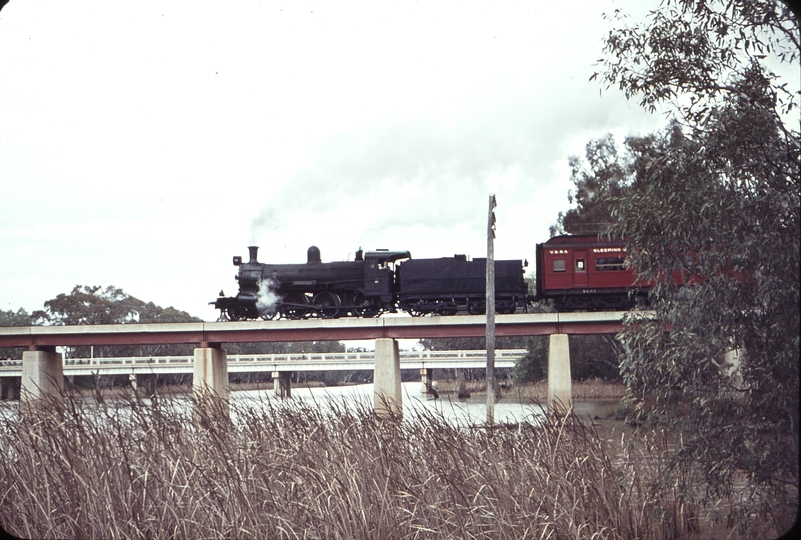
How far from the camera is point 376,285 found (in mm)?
30062

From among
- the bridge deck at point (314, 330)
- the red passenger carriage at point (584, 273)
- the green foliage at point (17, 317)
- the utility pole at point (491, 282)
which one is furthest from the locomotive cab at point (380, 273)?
the green foliage at point (17, 317)

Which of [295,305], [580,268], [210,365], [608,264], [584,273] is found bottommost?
[210,365]

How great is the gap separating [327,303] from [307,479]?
24.1 metres

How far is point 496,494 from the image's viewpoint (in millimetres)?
7336

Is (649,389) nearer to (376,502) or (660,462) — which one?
(660,462)

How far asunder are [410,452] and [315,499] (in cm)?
160

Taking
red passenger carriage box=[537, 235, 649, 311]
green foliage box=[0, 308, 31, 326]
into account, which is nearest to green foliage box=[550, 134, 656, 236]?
red passenger carriage box=[537, 235, 649, 311]

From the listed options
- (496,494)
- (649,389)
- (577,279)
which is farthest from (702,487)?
(577,279)

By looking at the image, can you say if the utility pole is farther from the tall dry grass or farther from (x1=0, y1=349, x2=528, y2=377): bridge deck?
(x1=0, y1=349, x2=528, y2=377): bridge deck

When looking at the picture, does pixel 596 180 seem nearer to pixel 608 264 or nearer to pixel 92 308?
pixel 608 264

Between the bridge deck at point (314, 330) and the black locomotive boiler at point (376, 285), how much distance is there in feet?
1.75

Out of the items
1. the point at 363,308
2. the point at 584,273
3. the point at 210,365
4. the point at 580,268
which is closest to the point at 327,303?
the point at 363,308

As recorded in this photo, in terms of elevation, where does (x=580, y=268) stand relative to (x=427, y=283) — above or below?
above

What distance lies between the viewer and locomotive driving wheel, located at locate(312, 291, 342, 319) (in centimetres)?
3093
